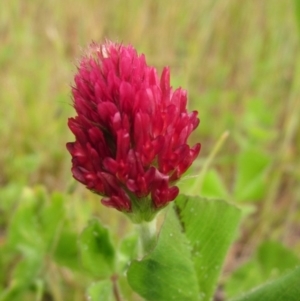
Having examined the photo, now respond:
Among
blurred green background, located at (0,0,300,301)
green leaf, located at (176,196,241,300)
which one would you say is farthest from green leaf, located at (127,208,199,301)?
blurred green background, located at (0,0,300,301)

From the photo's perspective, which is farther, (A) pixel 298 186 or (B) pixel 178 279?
(A) pixel 298 186

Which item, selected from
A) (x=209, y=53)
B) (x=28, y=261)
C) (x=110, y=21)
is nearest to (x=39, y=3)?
(x=110, y=21)

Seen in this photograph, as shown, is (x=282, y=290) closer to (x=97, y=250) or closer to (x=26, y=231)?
(x=97, y=250)

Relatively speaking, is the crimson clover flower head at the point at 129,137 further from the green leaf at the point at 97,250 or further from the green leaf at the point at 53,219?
the green leaf at the point at 53,219

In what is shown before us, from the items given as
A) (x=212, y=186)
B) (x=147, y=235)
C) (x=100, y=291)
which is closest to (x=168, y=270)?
(x=147, y=235)

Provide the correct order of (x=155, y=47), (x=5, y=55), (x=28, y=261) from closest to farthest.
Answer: (x=28, y=261), (x=5, y=55), (x=155, y=47)

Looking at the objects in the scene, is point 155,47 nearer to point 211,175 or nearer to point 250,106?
point 250,106
